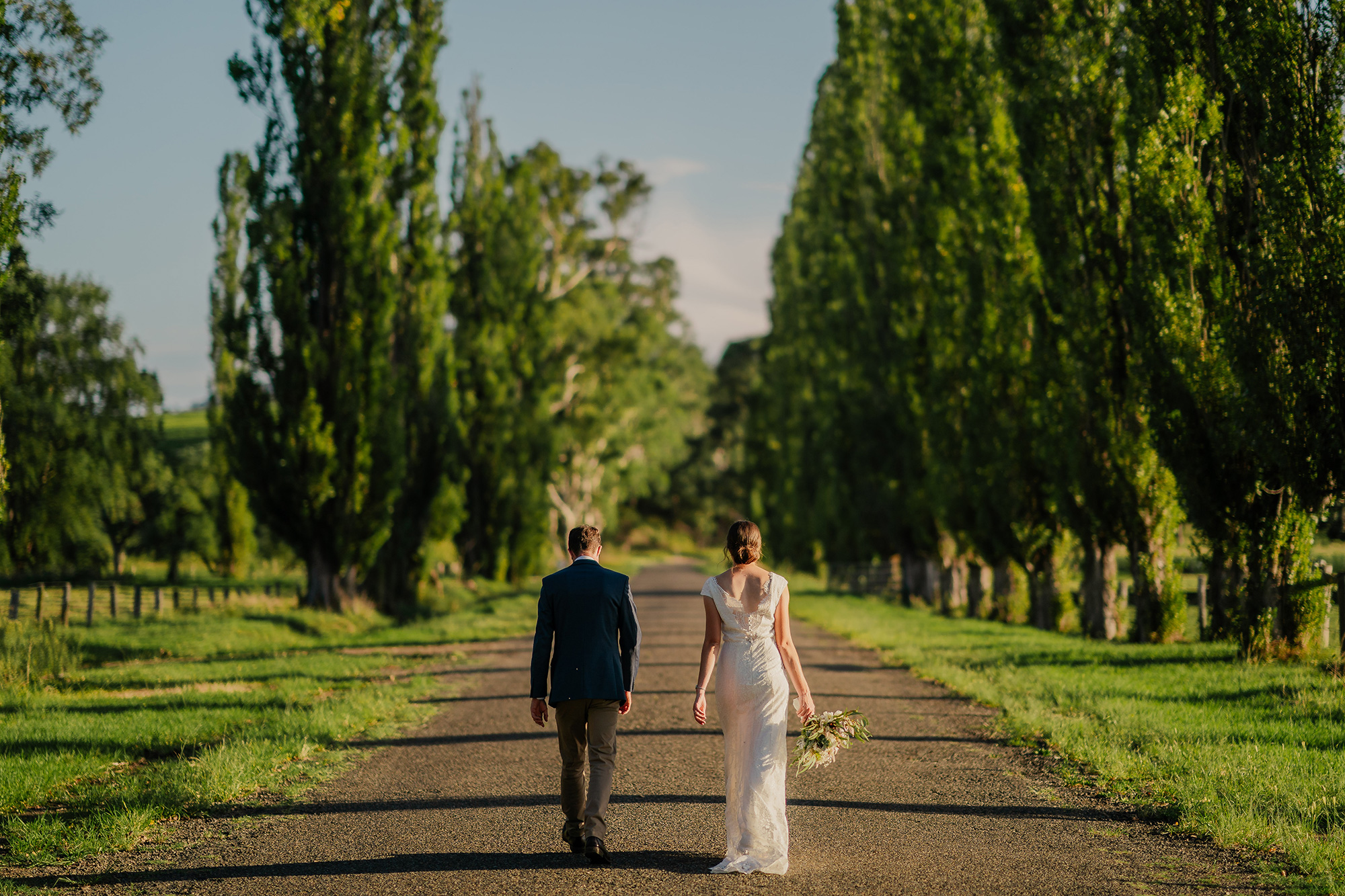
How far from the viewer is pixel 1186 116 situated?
15.0 m

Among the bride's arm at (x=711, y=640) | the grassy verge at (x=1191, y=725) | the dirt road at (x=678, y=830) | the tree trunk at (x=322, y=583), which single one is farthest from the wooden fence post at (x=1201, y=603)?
the tree trunk at (x=322, y=583)

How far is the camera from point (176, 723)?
409 inches

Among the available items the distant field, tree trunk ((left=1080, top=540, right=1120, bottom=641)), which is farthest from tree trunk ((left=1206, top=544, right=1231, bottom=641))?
the distant field

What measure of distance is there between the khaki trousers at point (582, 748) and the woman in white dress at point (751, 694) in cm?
54

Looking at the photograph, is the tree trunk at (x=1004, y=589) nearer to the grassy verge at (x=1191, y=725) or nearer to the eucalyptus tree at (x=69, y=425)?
the grassy verge at (x=1191, y=725)

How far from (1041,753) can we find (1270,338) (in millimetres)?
6058

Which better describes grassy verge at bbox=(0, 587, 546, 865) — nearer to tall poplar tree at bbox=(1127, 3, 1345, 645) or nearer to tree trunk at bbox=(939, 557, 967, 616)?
tall poplar tree at bbox=(1127, 3, 1345, 645)

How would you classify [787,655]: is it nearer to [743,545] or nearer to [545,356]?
[743,545]

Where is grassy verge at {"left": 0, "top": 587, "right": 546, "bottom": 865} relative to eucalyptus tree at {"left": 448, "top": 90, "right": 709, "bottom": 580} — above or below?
below

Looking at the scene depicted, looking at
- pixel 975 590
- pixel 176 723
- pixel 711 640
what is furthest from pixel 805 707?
pixel 975 590

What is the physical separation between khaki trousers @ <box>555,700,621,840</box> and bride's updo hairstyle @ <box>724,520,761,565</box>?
1077 mm

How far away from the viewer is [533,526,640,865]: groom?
6137 mm

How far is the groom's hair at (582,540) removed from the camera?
252 inches

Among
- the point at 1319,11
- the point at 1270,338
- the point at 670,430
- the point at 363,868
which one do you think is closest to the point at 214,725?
the point at 363,868
